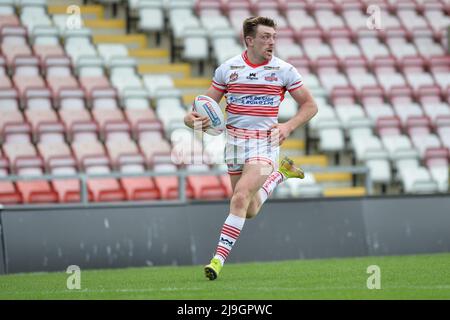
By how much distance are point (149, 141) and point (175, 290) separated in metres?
8.60

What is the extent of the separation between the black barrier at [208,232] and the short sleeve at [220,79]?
3386mm

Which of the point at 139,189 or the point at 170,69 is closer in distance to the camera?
the point at 139,189

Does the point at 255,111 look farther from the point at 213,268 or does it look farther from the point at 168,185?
the point at 168,185

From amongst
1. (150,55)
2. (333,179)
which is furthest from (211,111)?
(150,55)

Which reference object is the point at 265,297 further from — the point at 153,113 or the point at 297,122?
the point at 153,113

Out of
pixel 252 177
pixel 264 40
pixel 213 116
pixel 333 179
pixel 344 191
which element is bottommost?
pixel 252 177

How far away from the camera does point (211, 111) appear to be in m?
10.8

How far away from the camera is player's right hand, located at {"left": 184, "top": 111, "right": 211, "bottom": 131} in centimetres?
1068

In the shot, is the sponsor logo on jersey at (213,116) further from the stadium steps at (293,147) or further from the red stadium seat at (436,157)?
the red stadium seat at (436,157)

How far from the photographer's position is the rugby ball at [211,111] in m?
10.8

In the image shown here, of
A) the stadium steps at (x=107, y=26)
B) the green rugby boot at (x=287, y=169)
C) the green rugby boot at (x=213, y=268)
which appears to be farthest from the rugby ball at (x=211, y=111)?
the stadium steps at (x=107, y=26)

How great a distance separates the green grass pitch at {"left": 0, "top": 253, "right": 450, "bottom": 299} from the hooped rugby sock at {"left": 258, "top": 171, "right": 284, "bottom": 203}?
0.79 metres

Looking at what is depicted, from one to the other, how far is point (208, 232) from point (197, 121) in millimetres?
3832

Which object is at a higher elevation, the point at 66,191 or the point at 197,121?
the point at 66,191
